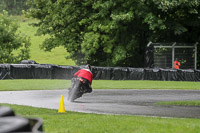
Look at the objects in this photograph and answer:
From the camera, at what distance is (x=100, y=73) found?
30.4 meters

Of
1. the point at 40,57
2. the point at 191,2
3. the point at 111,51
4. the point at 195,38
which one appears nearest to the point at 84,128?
the point at 191,2

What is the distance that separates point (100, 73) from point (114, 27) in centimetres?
485

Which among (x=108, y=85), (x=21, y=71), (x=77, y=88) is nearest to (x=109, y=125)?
(x=77, y=88)

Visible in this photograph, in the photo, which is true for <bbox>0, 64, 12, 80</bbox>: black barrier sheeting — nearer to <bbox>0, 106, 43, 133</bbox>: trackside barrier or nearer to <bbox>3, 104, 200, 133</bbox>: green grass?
<bbox>3, 104, 200, 133</bbox>: green grass

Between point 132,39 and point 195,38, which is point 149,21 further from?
point 195,38

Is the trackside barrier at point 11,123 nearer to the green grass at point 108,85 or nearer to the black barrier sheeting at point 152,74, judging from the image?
the green grass at point 108,85

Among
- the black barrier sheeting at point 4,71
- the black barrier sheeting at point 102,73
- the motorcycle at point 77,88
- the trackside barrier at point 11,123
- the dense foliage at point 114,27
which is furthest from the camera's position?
the dense foliage at point 114,27

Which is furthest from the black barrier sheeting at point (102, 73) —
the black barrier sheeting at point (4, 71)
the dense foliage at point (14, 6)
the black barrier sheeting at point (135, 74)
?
the dense foliage at point (14, 6)

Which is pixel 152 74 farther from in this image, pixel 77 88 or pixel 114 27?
pixel 77 88

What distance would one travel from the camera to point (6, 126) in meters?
2.55

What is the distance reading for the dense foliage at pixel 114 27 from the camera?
3394cm

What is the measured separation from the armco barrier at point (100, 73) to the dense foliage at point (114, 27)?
4110mm

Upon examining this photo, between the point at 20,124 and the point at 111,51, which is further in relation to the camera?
the point at 111,51

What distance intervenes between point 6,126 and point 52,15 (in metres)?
36.0
